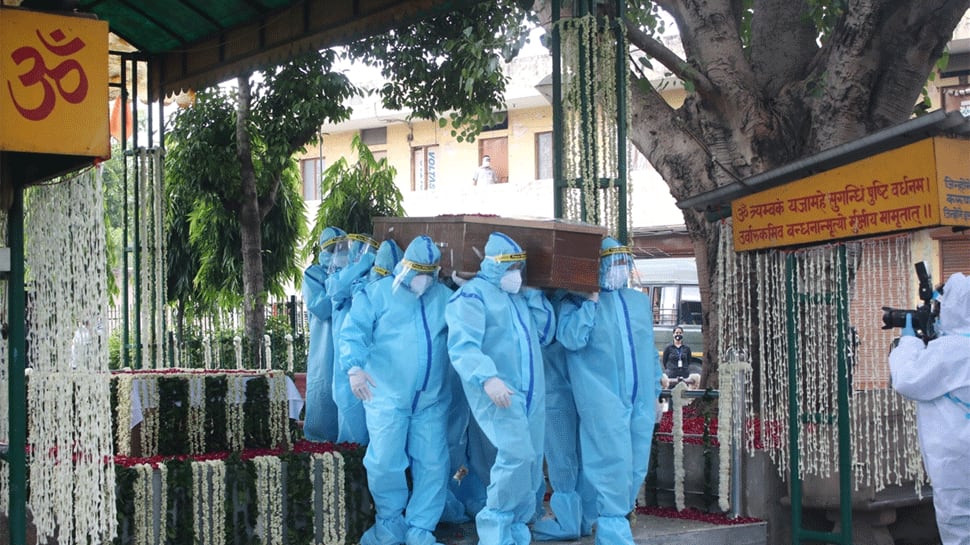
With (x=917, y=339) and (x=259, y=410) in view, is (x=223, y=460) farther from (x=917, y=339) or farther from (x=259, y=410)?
(x=917, y=339)

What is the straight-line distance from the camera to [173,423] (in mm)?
7875

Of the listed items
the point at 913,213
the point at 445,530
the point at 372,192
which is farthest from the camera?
the point at 372,192

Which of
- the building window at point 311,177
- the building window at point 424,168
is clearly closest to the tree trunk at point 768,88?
the building window at point 424,168

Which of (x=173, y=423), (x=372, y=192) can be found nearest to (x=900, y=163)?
(x=173, y=423)

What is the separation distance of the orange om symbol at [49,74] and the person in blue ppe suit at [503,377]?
8.40 feet

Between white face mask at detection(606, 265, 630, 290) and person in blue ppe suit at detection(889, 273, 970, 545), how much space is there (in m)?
1.71

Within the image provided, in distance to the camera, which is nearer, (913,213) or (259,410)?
(913,213)

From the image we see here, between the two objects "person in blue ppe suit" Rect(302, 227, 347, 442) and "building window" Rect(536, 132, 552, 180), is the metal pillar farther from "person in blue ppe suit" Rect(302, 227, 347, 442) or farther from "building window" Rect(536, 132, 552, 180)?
"building window" Rect(536, 132, 552, 180)

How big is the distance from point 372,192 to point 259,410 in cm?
904

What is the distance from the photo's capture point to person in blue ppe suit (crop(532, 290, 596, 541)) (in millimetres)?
7410

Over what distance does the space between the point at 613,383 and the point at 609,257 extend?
0.79 metres

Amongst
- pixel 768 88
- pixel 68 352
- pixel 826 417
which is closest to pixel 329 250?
pixel 68 352

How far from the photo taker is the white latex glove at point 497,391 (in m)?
6.56

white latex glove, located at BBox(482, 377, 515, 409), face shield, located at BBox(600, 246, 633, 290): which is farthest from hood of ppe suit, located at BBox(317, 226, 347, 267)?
white latex glove, located at BBox(482, 377, 515, 409)
